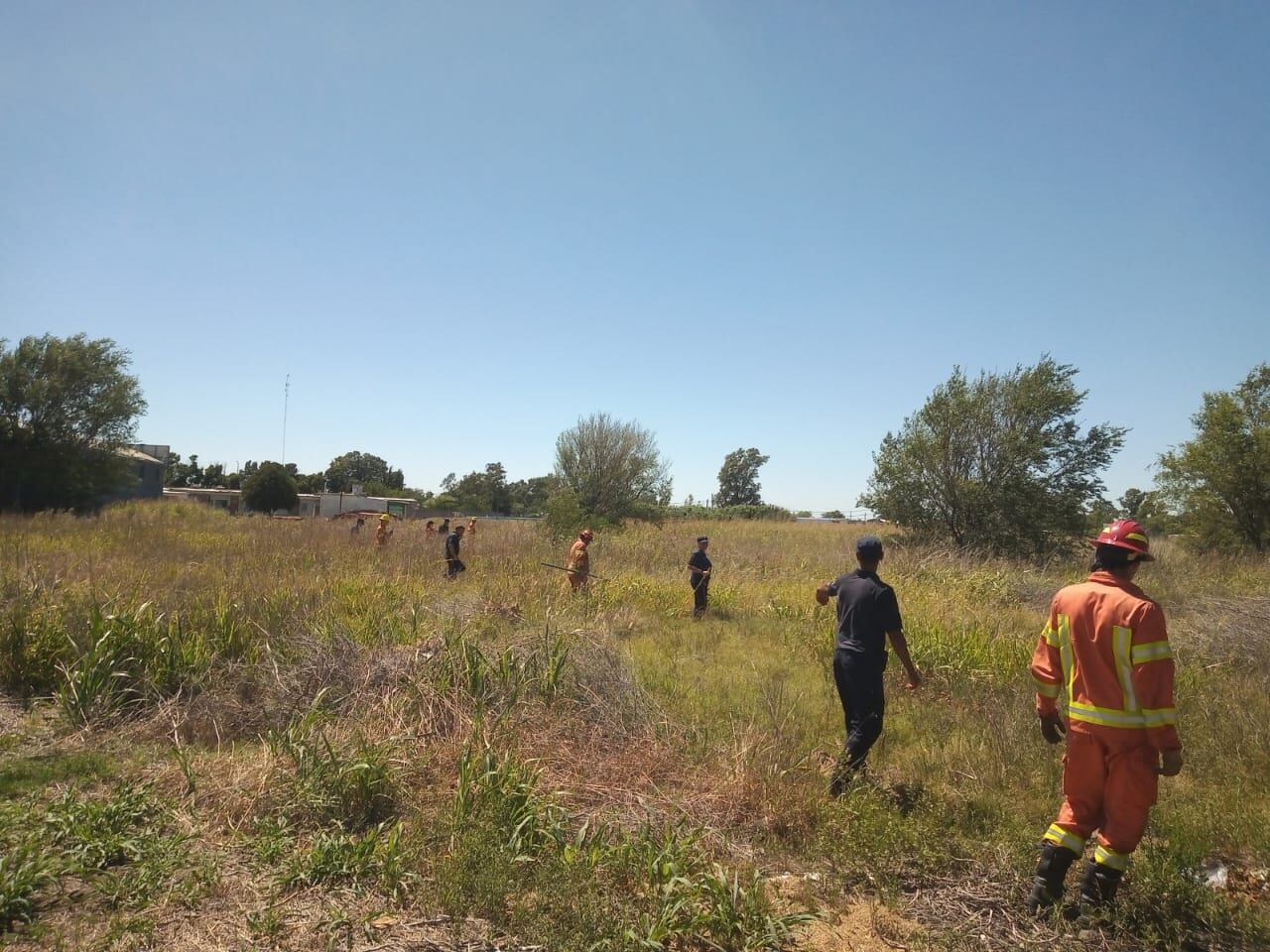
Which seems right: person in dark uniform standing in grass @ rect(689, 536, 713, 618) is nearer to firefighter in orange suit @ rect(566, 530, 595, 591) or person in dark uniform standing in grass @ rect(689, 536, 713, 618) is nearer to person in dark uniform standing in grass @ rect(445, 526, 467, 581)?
firefighter in orange suit @ rect(566, 530, 595, 591)

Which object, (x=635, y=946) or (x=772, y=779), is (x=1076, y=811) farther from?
(x=635, y=946)

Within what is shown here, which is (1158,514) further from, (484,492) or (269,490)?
(484,492)

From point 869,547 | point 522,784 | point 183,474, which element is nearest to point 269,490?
point 183,474

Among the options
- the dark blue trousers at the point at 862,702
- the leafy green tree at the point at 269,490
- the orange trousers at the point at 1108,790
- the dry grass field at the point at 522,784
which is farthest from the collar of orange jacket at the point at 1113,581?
the leafy green tree at the point at 269,490

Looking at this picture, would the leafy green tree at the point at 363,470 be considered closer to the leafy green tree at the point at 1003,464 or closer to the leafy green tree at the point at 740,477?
the leafy green tree at the point at 740,477

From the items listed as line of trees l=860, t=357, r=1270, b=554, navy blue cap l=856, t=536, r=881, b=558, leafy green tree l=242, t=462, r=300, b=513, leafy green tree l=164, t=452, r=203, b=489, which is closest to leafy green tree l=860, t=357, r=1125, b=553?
line of trees l=860, t=357, r=1270, b=554

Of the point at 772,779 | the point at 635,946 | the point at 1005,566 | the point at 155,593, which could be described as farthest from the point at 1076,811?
the point at 1005,566

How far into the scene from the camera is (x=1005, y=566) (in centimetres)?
1513

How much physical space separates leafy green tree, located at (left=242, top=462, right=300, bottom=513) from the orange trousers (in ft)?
163

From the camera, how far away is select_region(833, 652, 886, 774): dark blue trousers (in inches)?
166

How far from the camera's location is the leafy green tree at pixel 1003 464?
1912cm

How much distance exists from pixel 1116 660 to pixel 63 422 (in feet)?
120

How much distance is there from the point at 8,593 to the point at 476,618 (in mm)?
5111

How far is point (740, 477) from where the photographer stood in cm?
7562
